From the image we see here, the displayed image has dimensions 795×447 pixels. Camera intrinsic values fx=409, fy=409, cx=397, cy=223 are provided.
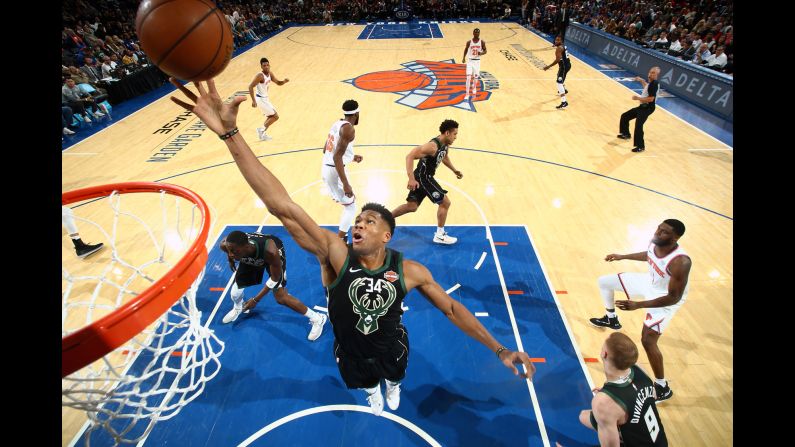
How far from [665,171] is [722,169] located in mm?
1159

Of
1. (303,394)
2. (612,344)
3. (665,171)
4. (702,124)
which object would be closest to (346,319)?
(303,394)

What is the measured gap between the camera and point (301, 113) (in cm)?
1140

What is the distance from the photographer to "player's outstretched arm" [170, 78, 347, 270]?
7.64ft

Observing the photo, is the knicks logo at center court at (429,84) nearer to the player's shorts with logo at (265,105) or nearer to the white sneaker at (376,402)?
the player's shorts with logo at (265,105)

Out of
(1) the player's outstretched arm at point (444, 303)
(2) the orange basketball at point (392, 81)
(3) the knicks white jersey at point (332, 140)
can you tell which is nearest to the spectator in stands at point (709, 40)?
(2) the orange basketball at point (392, 81)

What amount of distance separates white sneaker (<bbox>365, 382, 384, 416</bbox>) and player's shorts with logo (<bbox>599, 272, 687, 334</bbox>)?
2497 mm

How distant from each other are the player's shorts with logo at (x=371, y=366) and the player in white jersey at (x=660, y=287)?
2036mm

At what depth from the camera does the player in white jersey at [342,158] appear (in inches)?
201

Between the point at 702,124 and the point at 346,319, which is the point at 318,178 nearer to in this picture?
the point at 346,319

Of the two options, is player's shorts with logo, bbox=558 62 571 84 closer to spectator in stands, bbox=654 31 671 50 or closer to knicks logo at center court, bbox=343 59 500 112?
knicks logo at center court, bbox=343 59 500 112

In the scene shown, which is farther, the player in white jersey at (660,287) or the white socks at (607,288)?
the white socks at (607,288)

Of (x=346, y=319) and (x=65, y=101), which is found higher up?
(x=346, y=319)

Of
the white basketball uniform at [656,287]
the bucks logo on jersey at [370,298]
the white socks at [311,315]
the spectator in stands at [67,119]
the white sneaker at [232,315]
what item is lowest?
the spectator in stands at [67,119]

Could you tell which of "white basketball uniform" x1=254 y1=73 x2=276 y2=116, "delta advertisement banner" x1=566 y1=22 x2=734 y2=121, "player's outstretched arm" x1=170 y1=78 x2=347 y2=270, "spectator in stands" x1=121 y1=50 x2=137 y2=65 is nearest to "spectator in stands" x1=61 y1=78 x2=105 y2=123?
"spectator in stands" x1=121 y1=50 x2=137 y2=65
